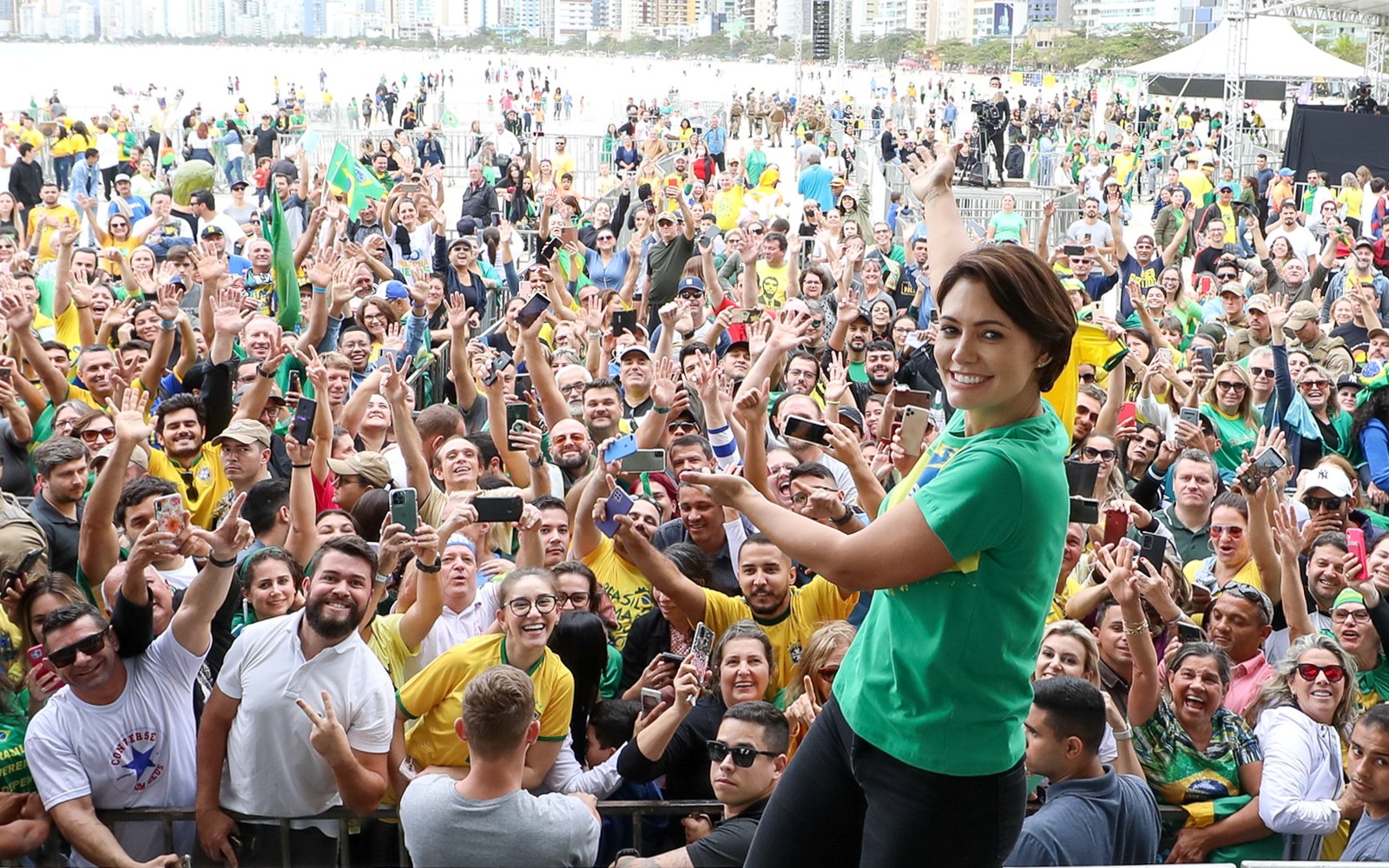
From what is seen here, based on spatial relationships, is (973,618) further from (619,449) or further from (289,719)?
(619,449)

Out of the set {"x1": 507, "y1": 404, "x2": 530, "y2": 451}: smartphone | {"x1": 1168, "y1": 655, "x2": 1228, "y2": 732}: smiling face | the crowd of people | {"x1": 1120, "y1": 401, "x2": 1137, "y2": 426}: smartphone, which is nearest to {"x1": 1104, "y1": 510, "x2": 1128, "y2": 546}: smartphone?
the crowd of people

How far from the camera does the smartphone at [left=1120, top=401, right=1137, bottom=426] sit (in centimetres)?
786

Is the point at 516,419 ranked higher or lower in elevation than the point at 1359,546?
higher

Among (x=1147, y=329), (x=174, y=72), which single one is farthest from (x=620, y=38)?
(x=1147, y=329)

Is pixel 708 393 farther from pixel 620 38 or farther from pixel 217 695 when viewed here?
pixel 620 38

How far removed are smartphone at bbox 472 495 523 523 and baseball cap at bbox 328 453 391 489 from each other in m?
1.52

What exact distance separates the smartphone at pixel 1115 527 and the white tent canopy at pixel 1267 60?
26.7 meters

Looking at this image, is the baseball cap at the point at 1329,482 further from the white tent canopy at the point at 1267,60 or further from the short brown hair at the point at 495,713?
the white tent canopy at the point at 1267,60

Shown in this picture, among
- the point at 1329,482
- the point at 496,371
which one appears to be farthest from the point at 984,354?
the point at 496,371

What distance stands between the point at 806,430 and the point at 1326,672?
2.23 metres

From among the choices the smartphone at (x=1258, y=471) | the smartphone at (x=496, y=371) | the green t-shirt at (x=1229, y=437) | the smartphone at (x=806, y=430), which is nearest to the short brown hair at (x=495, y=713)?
the smartphone at (x=806, y=430)

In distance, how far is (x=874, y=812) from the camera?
220 cm

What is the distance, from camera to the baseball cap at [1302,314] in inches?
365

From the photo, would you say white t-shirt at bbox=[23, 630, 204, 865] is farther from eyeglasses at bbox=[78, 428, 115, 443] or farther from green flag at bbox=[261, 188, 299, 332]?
green flag at bbox=[261, 188, 299, 332]
